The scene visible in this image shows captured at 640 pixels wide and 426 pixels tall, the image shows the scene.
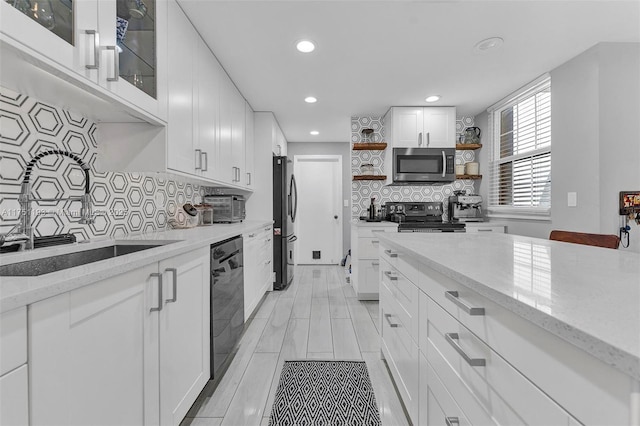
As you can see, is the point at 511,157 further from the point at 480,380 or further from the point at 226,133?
the point at 480,380

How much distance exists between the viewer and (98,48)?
1180 millimetres

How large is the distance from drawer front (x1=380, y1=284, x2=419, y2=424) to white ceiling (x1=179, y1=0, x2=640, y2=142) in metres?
1.87

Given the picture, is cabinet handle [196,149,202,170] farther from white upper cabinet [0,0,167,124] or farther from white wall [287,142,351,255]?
white wall [287,142,351,255]

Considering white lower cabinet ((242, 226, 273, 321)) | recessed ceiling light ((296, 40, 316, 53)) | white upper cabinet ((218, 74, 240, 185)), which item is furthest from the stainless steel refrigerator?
recessed ceiling light ((296, 40, 316, 53))

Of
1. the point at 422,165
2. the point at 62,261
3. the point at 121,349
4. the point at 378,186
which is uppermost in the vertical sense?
the point at 422,165

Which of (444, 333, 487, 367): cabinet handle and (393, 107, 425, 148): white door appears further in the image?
(393, 107, 425, 148): white door

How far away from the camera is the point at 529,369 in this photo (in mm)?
571

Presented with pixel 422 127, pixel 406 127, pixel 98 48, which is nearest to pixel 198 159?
pixel 98 48

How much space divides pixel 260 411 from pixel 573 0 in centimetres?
314

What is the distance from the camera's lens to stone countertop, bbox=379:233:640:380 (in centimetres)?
41

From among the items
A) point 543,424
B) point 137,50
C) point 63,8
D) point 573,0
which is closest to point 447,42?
point 573,0

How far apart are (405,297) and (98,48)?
1728mm

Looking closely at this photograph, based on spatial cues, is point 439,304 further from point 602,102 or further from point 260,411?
point 602,102

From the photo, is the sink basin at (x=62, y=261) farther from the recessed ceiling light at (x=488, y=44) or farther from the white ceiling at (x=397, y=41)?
the recessed ceiling light at (x=488, y=44)
